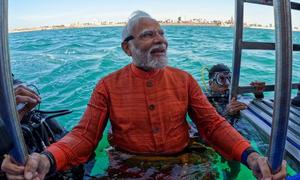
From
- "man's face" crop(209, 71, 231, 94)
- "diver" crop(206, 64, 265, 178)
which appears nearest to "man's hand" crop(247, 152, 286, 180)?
"diver" crop(206, 64, 265, 178)

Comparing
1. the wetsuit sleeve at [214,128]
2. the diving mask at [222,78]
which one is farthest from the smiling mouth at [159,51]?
the diving mask at [222,78]

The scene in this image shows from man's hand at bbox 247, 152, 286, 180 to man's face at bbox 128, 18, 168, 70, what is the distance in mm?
1086

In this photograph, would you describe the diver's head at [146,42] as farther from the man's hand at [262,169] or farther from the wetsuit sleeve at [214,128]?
the man's hand at [262,169]

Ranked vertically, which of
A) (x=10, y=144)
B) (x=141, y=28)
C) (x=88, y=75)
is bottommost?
(x=88, y=75)

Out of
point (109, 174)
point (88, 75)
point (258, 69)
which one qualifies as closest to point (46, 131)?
point (109, 174)

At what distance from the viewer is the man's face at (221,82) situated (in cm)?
480

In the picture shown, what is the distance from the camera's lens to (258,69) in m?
14.1

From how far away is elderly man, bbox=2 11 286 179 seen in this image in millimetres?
2470

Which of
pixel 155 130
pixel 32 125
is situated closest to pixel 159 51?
pixel 155 130

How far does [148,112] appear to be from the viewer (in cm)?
254

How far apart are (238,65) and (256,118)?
642mm

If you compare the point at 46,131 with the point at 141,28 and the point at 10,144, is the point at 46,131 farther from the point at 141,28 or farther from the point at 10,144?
the point at 10,144

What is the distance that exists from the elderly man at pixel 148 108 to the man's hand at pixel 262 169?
491mm

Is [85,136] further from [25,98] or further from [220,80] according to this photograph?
[220,80]
